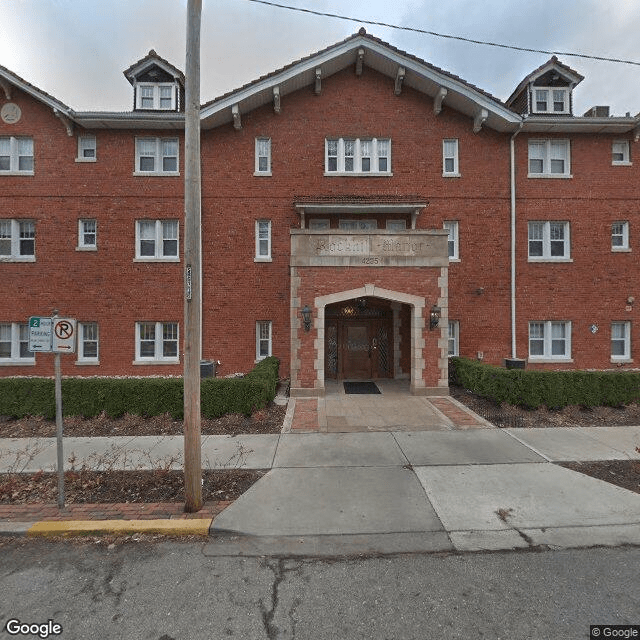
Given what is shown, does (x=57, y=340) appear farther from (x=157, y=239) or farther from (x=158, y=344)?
(x=157, y=239)

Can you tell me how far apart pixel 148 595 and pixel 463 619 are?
284 cm

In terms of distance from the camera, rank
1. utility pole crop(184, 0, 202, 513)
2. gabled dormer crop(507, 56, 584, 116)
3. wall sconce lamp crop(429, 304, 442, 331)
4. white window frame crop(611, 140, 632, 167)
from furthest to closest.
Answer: gabled dormer crop(507, 56, 584, 116) → white window frame crop(611, 140, 632, 167) → wall sconce lamp crop(429, 304, 442, 331) → utility pole crop(184, 0, 202, 513)

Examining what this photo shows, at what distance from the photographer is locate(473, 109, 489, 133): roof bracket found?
42.6ft

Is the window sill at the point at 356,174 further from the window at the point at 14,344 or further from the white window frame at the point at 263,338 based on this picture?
the window at the point at 14,344

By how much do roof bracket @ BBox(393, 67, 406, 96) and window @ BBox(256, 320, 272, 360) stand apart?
34.9ft

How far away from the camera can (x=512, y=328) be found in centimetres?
1355

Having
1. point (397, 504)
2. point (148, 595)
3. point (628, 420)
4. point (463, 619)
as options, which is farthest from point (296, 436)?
point (628, 420)

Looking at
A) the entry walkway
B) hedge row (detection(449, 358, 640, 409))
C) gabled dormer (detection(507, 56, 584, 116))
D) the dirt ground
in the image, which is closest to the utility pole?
the dirt ground

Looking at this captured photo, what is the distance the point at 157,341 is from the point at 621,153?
20683mm

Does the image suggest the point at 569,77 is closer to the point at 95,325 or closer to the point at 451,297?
the point at 451,297

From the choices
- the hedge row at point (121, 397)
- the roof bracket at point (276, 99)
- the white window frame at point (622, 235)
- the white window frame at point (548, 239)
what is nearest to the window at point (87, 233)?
the hedge row at point (121, 397)

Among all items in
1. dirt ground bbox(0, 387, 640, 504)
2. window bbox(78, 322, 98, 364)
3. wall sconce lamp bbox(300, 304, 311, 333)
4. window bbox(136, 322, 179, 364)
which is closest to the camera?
dirt ground bbox(0, 387, 640, 504)

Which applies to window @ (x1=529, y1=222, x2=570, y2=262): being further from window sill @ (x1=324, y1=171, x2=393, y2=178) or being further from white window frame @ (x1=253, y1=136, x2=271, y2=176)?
white window frame @ (x1=253, y1=136, x2=271, y2=176)

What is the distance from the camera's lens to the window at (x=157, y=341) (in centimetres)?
1343
